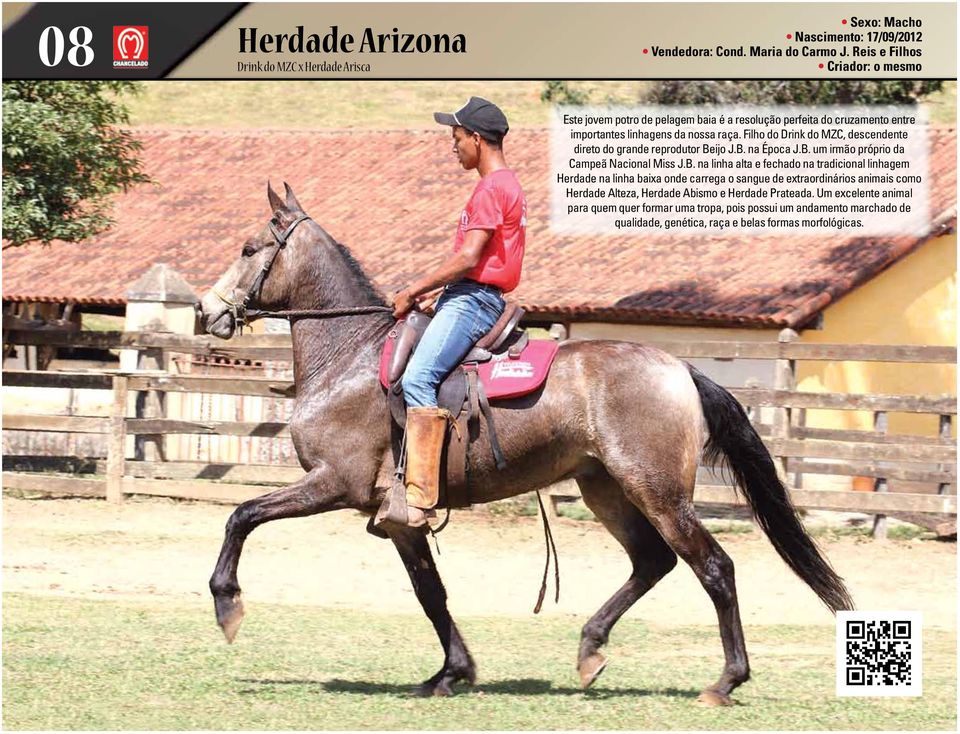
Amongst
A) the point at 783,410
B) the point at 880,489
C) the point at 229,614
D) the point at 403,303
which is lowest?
the point at 229,614

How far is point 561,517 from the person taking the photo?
14609mm

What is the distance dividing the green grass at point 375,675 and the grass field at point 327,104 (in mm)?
44700

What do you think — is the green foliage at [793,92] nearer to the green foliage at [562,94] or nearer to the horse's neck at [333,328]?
the green foliage at [562,94]

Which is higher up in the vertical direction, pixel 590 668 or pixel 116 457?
pixel 116 457

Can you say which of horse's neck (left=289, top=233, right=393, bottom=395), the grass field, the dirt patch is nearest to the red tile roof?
the dirt patch

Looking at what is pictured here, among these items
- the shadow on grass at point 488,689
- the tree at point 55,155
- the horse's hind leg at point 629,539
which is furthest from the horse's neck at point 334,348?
the tree at point 55,155

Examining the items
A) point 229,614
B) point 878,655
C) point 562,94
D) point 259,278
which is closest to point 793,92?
point 562,94

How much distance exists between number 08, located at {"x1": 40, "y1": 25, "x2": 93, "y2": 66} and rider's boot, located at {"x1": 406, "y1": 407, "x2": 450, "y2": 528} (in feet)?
15.9

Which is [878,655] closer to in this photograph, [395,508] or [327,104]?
[395,508]

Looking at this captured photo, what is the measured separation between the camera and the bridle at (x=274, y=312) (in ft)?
24.8

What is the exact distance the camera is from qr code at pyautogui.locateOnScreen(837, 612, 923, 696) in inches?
273

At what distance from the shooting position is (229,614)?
6.89 metres

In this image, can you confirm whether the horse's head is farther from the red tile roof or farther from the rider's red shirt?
the red tile roof

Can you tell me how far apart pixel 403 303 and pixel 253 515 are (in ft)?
4.46
